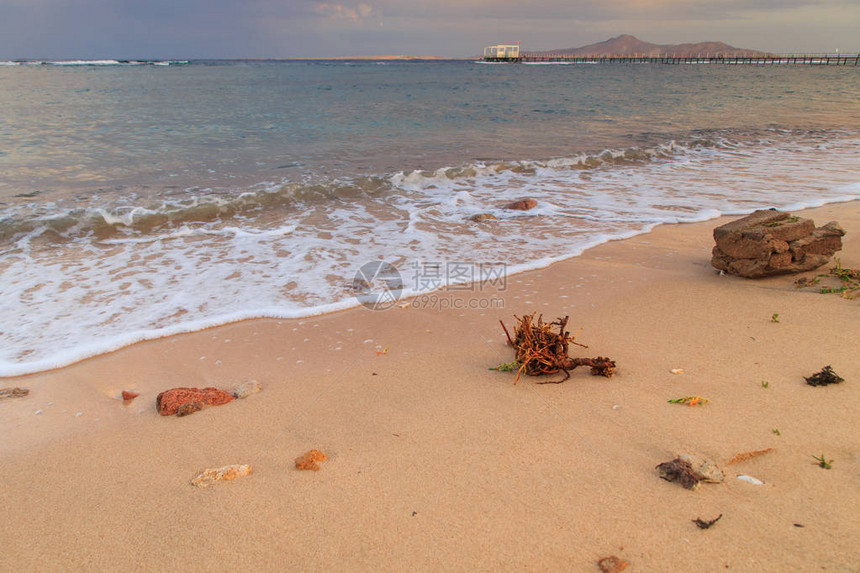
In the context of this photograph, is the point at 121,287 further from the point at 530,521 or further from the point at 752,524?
the point at 752,524

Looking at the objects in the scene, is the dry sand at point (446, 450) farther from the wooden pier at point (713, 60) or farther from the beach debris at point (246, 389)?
the wooden pier at point (713, 60)

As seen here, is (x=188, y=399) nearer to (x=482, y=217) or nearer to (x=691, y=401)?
(x=691, y=401)

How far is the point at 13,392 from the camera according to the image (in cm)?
314

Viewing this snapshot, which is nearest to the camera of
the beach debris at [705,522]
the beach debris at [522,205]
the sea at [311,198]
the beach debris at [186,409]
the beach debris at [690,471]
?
the beach debris at [705,522]

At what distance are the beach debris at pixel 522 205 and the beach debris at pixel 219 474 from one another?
6.01 metres

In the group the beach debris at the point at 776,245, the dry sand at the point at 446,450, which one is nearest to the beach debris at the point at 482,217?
the beach debris at the point at 776,245


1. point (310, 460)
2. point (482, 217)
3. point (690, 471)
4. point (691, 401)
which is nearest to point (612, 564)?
point (690, 471)

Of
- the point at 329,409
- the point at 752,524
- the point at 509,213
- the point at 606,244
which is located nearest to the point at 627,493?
the point at 752,524

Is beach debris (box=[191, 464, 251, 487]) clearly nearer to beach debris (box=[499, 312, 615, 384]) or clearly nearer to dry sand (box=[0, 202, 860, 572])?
dry sand (box=[0, 202, 860, 572])

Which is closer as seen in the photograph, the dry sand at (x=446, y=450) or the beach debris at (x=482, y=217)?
the dry sand at (x=446, y=450)

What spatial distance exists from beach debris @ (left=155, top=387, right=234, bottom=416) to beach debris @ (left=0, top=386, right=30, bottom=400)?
0.94m

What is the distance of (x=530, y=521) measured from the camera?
196cm

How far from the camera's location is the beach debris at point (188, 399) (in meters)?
2.84

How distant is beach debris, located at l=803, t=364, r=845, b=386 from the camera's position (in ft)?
8.97
